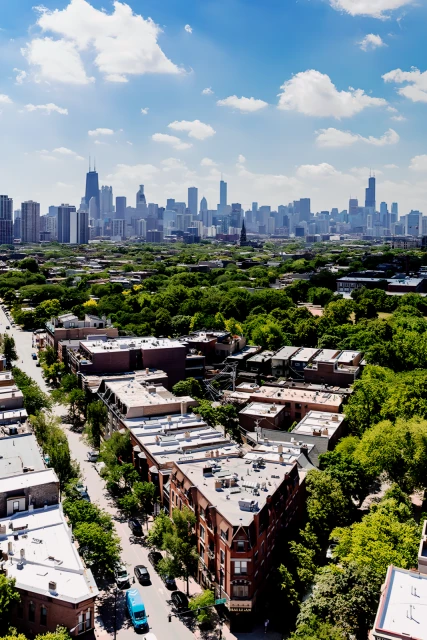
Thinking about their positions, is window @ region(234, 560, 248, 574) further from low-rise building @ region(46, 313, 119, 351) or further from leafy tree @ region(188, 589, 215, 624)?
low-rise building @ region(46, 313, 119, 351)

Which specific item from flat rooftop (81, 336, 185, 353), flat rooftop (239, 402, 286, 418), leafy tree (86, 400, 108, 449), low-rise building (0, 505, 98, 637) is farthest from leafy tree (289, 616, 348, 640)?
flat rooftop (81, 336, 185, 353)

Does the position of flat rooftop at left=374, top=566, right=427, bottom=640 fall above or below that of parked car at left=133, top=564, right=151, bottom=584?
above

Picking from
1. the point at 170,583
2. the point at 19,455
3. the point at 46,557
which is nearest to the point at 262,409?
Answer: the point at 19,455

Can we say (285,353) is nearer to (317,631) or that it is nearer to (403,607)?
(317,631)

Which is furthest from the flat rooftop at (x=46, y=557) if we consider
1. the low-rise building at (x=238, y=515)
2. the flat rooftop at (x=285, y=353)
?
the flat rooftop at (x=285, y=353)

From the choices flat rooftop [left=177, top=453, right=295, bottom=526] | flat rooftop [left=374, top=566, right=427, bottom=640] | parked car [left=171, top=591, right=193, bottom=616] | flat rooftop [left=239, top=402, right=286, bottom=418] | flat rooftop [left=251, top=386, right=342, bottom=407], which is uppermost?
flat rooftop [left=177, top=453, right=295, bottom=526]

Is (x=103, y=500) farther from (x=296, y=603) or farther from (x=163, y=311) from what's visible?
(x=163, y=311)

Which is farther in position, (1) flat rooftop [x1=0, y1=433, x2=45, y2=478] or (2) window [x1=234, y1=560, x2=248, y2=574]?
(1) flat rooftop [x1=0, y1=433, x2=45, y2=478]
